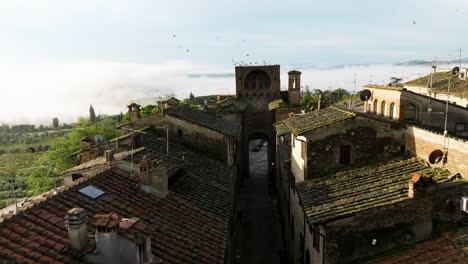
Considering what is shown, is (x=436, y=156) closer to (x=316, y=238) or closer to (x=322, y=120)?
(x=322, y=120)

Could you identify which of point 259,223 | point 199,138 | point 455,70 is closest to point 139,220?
point 199,138

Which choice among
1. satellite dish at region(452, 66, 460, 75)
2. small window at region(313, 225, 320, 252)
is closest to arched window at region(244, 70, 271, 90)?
satellite dish at region(452, 66, 460, 75)

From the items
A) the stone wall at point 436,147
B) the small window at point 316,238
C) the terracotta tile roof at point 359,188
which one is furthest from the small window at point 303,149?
the stone wall at point 436,147

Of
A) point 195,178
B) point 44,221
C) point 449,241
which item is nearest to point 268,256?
point 195,178

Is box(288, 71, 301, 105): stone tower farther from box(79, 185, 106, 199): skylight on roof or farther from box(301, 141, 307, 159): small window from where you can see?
box(79, 185, 106, 199): skylight on roof

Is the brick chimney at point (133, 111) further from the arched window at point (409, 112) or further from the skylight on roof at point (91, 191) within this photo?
the arched window at point (409, 112)
